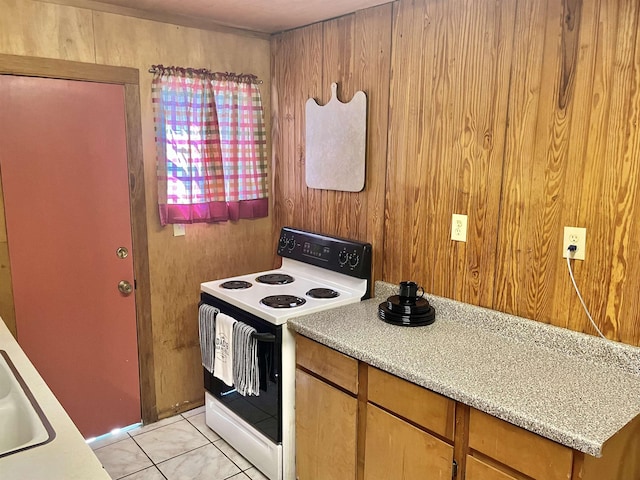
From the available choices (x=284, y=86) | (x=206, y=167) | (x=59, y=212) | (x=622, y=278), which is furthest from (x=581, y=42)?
(x=59, y=212)

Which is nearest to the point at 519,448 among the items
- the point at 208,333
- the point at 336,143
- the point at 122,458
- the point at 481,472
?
the point at 481,472

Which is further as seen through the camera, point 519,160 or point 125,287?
point 125,287

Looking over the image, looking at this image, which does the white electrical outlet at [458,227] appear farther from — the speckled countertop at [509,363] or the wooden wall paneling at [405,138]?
the speckled countertop at [509,363]

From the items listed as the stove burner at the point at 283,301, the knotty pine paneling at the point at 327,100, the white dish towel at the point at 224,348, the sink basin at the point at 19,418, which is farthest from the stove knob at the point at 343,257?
the sink basin at the point at 19,418

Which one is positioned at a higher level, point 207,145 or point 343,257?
point 207,145

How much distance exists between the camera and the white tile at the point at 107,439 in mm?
2746

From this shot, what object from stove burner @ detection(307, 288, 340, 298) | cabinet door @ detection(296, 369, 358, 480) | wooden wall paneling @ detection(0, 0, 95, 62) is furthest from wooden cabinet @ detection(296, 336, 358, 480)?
wooden wall paneling @ detection(0, 0, 95, 62)

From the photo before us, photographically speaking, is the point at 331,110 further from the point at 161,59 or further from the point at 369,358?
the point at 369,358

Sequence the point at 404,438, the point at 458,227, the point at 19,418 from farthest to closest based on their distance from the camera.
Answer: the point at 458,227
the point at 404,438
the point at 19,418

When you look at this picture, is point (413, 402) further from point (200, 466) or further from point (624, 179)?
point (200, 466)

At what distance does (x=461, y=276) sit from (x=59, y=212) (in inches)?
78.0

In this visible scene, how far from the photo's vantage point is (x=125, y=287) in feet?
8.95

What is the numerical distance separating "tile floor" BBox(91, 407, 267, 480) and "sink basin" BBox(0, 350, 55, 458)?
1.23 m

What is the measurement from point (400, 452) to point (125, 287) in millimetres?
1727
